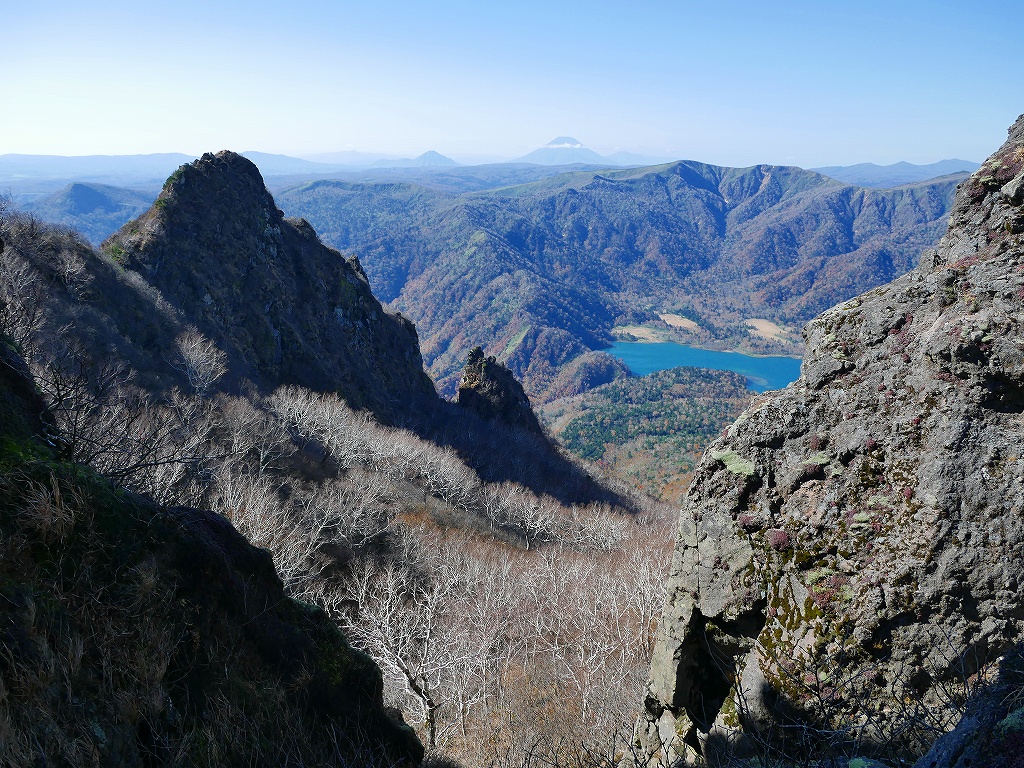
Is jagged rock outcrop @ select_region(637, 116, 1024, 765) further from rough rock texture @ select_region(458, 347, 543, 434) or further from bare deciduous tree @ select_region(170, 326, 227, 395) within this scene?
rough rock texture @ select_region(458, 347, 543, 434)

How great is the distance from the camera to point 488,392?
71.4 metres

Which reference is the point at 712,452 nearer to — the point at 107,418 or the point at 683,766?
the point at 683,766

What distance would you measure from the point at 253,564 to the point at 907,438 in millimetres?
8290

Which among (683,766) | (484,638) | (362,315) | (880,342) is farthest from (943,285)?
(362,315)

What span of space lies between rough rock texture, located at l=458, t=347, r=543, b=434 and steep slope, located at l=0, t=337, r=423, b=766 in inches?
2465

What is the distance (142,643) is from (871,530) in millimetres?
7738

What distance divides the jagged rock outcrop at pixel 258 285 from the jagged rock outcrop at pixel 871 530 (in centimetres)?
3675

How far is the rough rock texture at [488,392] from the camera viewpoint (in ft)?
233

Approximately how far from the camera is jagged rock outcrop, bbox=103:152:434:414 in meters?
45.6

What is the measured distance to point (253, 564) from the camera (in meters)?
7.82

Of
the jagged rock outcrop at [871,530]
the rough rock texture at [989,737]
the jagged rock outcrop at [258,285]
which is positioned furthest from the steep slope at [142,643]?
the jagged rock outcrop at [258,285]

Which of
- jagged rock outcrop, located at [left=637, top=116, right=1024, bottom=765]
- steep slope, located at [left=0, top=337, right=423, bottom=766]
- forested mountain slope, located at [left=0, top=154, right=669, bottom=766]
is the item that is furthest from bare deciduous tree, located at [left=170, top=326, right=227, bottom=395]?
jagged rock outcrop, located at [left=637, top=116, right=1024, bottom=765]

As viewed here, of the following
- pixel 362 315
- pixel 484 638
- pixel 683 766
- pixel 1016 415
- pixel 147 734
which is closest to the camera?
pixel 147 734

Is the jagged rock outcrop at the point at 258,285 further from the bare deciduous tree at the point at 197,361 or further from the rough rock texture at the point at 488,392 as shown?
the rough rock texture at the point at 488,392
